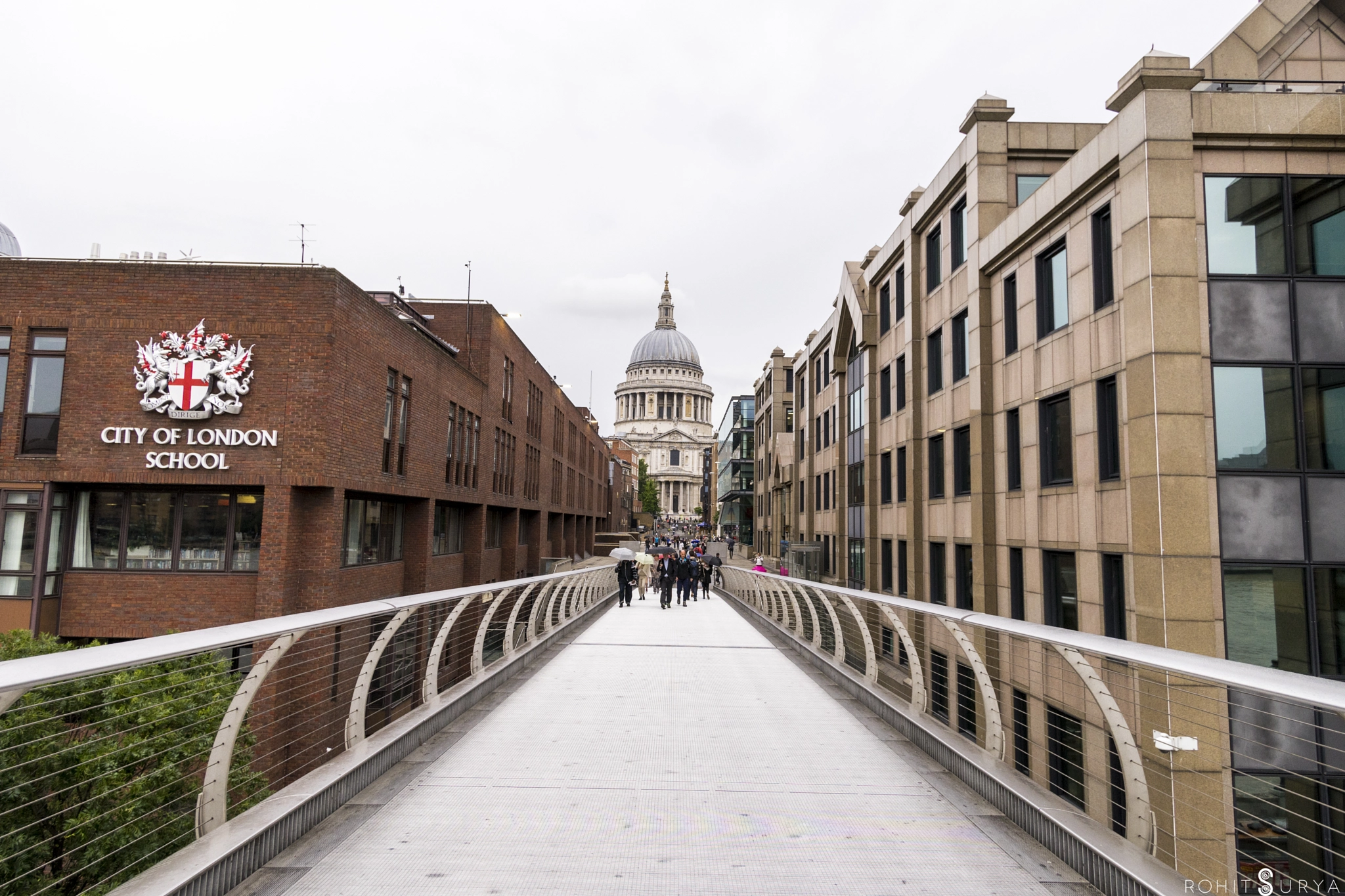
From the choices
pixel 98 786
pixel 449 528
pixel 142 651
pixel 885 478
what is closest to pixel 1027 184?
pixel 885 478

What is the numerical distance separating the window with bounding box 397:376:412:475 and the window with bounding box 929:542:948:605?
14820mm

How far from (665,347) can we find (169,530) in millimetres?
166007

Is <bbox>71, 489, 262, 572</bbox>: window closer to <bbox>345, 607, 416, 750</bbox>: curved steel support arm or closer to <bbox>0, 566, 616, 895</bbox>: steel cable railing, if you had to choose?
<bbox>0, 566, 616, 895</bbox>: steel cable railing

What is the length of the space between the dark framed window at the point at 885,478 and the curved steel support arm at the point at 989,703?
65.1 feet

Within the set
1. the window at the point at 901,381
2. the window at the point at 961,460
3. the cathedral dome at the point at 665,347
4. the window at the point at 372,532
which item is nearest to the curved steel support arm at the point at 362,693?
the window at the point at 372,532

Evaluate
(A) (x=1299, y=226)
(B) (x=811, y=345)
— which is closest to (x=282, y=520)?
(A) (x=1299, y=226)

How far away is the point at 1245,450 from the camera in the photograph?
1193cm

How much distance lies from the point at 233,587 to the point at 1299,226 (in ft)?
70.7

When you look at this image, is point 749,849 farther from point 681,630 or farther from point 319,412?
point 319,412

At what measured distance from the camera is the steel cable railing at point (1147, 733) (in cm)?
465

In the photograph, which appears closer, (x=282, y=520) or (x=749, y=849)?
(x=749, y=849)

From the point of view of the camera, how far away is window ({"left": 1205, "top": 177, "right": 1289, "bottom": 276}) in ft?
40.0

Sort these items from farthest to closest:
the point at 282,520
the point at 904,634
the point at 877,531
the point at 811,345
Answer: the point at 811,345, the point at 877,531, the point at 282,520, the point at 904,634

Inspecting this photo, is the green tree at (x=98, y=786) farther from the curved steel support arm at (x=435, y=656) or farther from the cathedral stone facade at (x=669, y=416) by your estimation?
the cathedral stone facade at (x=669, y=416)
